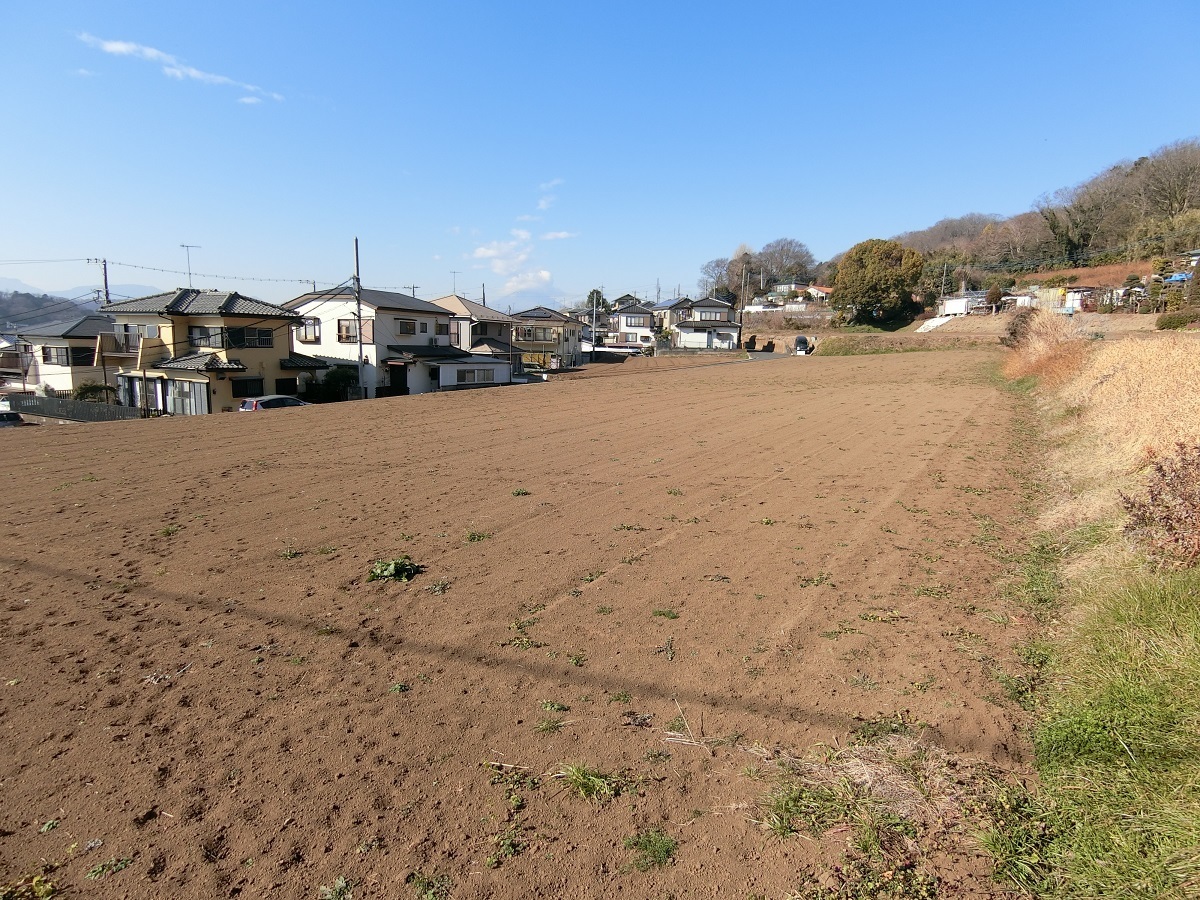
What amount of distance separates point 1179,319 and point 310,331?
4642 cm

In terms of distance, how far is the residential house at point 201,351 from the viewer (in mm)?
27984

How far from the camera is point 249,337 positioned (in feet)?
96.2

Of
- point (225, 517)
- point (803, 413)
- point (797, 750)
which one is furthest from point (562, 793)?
point (803, 413)

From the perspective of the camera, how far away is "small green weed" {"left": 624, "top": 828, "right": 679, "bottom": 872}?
3.00 metres

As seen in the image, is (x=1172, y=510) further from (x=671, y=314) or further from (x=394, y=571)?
(x=671, y=314)

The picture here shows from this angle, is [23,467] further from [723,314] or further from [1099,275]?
[1099,275]

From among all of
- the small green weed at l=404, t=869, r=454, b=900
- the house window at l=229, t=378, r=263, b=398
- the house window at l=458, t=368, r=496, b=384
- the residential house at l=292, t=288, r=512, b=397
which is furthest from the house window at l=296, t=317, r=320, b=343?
the small green weed at l=404, t=869, r=454, b=900

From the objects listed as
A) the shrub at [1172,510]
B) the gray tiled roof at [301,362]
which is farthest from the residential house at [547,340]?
the shrub at [1172,510]

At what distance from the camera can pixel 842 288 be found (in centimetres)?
5838

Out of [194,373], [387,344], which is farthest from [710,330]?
[194,373]

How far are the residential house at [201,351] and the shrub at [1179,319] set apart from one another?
43.8 metres

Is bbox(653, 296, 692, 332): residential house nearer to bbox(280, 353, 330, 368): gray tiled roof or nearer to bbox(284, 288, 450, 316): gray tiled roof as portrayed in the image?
bbox(284, 288, 450, 316): gray tiled roof

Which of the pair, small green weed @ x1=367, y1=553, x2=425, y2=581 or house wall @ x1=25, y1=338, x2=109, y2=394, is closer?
small green weed @ x1=367, y1=553, x2=425, y2=581

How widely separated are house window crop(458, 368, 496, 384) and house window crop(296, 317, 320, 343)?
8.40 m
